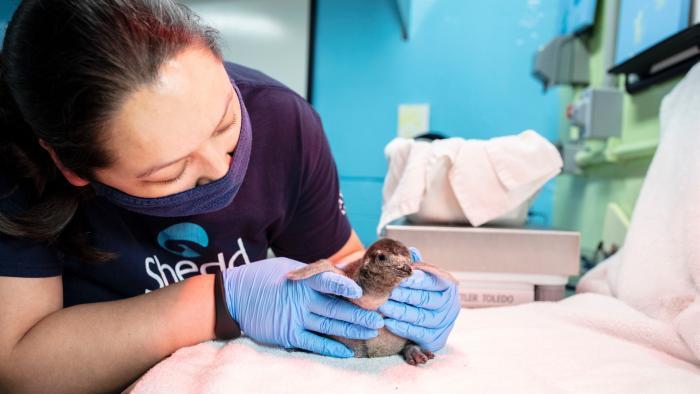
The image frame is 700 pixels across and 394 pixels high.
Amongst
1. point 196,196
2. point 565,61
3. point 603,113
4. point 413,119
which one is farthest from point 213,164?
point 565,61

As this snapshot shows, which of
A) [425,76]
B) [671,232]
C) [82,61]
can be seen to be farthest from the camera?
[425,76]

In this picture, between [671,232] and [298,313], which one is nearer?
[298,313]

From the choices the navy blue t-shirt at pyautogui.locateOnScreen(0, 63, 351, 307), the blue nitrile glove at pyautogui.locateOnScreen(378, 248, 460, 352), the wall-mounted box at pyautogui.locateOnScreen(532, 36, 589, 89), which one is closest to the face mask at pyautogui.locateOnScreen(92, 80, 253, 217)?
the navy blue t-shirt at pyautogui.locateOnScreen(0, 63, 351, 307)

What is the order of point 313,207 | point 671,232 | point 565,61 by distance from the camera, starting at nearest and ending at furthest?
point 671,232, point 313,207, point 565,61

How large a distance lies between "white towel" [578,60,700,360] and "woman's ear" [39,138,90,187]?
43.4 inches

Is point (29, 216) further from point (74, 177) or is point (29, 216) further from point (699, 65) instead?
point (699, 65)

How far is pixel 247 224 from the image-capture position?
1.04 metres

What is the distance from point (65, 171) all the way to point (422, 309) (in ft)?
2.22

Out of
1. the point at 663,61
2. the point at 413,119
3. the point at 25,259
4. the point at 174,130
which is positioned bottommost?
the point at 25,259

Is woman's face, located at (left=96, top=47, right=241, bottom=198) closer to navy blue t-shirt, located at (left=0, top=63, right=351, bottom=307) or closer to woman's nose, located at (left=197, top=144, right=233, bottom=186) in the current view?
woman's nose, located at (left=197, top=144, right=233, bottom=186)

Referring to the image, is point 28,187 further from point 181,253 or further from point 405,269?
point 405,269

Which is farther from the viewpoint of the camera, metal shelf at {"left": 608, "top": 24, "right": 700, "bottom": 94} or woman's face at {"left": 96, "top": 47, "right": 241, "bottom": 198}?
metal shelf at {"left": 608, "top": 24, "right": 700, "bottom": 94}

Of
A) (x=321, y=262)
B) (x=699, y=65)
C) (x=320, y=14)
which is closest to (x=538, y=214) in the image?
(x=699, y=65)

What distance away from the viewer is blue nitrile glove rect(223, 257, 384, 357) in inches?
31.7
